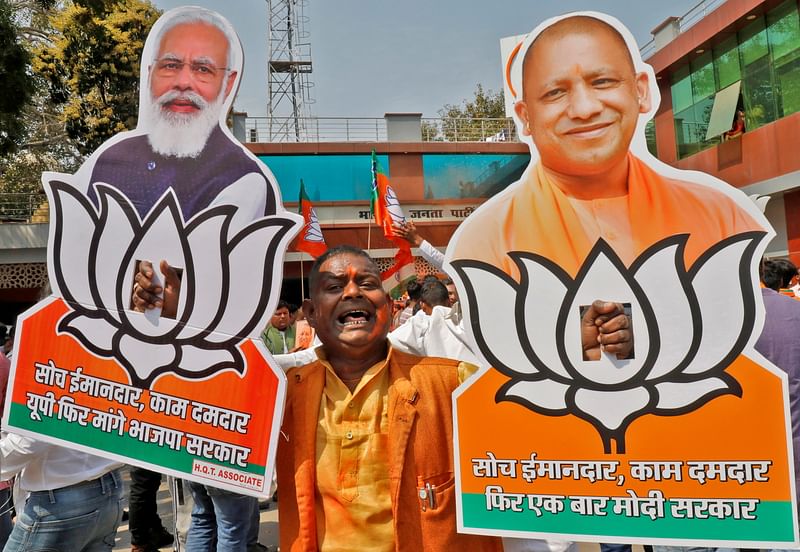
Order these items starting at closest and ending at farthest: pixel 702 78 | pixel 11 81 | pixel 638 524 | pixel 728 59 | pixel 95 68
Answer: pixel 638 524 < pixel 702 78 < pixel 11 81 < pixel 728 59 < pixel 95 68

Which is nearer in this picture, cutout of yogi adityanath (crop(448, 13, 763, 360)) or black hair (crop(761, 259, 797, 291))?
cutout of yogi adityanath (crop(448, 13, 763, 360))

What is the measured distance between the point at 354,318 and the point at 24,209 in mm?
15324

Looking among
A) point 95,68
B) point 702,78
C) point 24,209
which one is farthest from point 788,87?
point 24,209

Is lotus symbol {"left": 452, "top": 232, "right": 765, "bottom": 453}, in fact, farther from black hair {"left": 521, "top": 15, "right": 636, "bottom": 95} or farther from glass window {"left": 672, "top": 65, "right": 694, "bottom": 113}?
glass window {"left": 672, "top": 65, "right": 694, "bottom": 113}

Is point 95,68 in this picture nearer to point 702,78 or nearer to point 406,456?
point 702,78

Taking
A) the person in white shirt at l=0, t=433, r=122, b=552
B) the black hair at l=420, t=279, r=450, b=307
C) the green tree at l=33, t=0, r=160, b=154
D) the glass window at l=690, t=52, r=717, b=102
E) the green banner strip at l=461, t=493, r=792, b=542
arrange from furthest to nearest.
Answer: the green tree at l=33, t=0, r=160, b=154
the glass window at l=690, t=52, r=717, b=102
the black hair at l=420, t=279, r=450, b=307
the person in white shirt at l=0, t=433, r=122, b=552
the green banner strip at l=461, t=493, r=792, b=542

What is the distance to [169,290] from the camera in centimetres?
195

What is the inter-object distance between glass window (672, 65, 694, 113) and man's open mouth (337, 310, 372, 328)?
4.66 metres

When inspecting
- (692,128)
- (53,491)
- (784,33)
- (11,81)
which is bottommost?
(53,491)

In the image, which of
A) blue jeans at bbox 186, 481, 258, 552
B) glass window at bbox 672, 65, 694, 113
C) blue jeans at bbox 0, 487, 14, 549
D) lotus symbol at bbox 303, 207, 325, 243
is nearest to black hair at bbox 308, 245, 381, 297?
blue jeans at bbox 186, 481, 258, 552

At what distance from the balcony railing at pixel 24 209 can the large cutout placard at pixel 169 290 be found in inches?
489

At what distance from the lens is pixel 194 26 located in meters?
1.98

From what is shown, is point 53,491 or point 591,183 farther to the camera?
point 53,491

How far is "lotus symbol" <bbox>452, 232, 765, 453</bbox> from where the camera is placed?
5.50ft
